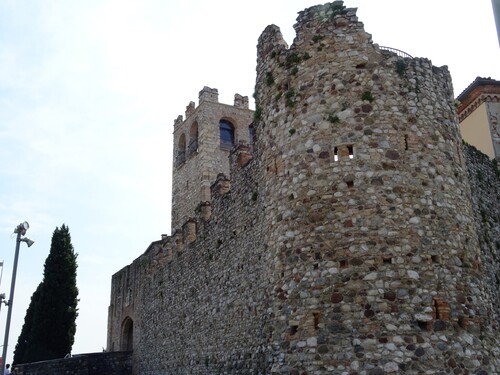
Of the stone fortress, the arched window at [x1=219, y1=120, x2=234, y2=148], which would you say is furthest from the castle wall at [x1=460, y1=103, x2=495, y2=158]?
the arched window at [x1=219, y1=120, x2=234, y2=148]

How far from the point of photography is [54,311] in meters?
29.3

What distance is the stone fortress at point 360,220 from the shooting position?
9281 mm

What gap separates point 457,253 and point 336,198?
222 centimetres

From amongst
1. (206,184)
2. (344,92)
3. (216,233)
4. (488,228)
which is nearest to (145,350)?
(216,233)

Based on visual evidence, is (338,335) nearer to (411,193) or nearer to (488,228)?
(411,193)

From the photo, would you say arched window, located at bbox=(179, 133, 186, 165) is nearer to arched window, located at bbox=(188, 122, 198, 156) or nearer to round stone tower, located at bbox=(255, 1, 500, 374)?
arched window, located at bbox=(188, 122, 198, 156)

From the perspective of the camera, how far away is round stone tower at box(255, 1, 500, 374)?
925 centimetres

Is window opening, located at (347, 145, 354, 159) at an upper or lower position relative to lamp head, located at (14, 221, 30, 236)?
lower

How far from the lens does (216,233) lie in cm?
1647

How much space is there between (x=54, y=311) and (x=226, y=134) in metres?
12.9

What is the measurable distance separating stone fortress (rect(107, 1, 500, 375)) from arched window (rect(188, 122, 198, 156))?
19844 mm

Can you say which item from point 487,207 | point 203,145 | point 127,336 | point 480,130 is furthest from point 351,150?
point 203,145

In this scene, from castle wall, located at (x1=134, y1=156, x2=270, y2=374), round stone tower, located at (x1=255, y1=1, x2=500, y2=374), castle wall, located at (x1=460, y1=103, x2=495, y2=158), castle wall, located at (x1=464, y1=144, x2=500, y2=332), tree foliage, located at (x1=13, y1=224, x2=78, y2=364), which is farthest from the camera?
tree foliage, located at (x1=13, y1=224, x2=78, y2=364)

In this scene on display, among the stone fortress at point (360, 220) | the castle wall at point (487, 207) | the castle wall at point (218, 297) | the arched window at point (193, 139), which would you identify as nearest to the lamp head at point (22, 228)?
the castle wall at point (218, 297)
